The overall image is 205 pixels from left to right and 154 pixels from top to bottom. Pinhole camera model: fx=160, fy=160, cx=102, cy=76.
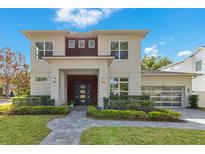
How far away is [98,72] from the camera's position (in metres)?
14.4

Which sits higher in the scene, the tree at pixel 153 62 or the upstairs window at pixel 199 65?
the tree at pixel 153 62

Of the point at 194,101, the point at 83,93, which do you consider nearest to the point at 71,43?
the point at 83,93

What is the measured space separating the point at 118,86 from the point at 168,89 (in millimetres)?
5476

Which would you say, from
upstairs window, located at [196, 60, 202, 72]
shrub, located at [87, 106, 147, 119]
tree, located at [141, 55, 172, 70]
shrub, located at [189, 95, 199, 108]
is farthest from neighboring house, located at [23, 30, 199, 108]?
tree, located at [141, 55, 172, 70]

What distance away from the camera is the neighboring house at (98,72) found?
1441cm

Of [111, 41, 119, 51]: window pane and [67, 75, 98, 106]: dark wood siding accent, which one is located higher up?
[111, 41, 119, 51]: window pane

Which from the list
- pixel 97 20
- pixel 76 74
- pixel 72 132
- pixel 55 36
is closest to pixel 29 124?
pixel 72 132

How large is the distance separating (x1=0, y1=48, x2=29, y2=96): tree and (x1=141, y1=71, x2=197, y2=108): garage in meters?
20.7

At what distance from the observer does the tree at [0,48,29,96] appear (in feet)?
86.5

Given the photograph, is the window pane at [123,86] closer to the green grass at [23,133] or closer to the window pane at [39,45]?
the window pane at [39,45]

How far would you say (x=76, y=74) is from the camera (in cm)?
1530

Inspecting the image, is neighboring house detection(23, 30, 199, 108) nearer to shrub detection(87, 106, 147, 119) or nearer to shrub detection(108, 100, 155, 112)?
shrub detection(108, 100, 155, 112)

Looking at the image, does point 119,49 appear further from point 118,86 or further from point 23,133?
point 23,133

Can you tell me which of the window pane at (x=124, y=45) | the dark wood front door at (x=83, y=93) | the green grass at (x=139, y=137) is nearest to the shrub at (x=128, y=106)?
the green grass at (x=139, y=137)
